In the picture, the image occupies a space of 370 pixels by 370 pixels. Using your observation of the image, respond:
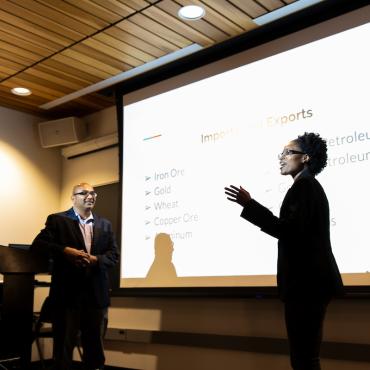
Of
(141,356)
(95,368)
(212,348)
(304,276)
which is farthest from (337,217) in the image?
(141,356)

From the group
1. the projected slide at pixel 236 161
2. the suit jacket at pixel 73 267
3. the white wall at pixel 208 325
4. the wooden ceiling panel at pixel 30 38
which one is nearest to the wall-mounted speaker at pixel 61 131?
the white wall at pixel 208 325

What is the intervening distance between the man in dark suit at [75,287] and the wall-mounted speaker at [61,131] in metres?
2.02

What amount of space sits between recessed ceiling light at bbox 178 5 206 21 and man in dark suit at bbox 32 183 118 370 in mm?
1577

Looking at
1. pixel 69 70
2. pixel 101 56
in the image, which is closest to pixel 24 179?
pixel 69 70

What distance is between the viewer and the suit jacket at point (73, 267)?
10.6ft

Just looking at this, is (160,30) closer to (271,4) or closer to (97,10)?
(97,10)

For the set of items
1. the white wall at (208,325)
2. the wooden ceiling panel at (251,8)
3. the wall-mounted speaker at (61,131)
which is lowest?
the white wall at (208,325)

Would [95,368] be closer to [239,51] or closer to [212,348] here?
[212,348]

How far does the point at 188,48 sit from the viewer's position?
398 centimetres

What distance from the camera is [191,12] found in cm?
346

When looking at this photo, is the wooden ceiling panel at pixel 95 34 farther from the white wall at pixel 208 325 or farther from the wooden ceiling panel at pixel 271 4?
the white wall at pixel 208 325

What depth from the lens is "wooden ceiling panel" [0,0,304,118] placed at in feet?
11.1

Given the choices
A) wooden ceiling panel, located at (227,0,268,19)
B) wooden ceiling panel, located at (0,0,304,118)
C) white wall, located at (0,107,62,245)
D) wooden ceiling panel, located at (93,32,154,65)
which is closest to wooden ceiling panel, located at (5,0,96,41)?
wooden ceiling panel, located at (0,0,304,118)

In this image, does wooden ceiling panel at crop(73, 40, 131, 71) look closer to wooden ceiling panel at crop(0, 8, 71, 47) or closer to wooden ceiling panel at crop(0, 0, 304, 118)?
wooden ceiling panel at crop(0, 0, 304, 118)
